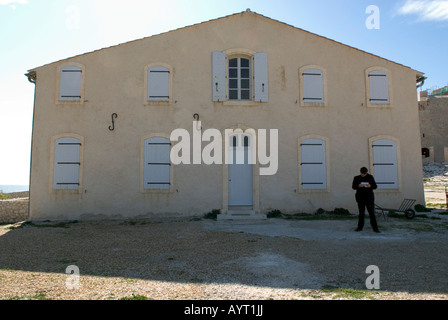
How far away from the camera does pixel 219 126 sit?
977 cm

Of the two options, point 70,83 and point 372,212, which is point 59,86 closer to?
point 70,83

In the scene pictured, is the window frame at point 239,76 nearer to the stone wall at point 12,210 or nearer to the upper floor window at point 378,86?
the upper floor window at point 378,86

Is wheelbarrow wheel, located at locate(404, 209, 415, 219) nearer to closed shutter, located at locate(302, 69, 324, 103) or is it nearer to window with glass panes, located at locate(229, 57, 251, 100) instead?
closed shutter, located at locate(302, 69, 324, 103)

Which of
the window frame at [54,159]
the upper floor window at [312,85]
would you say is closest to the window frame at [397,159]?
the upper floor window at [312,85]

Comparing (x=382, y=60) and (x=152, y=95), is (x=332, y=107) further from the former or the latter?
(x=152, y=95)

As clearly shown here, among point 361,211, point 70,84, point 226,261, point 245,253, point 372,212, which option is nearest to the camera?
point 226,261

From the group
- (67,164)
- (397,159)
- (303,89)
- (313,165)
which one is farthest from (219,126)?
(397,159)

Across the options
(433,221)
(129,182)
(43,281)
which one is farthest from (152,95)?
(433,221)

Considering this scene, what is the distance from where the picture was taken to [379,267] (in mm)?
4305

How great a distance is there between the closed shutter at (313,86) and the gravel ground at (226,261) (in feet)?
13.2

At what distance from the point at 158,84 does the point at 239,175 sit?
3.63 m

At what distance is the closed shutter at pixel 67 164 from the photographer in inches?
377

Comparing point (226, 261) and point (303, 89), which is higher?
point (303, 89)

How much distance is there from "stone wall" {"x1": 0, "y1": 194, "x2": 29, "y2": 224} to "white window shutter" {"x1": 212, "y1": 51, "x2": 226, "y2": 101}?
7.87m
